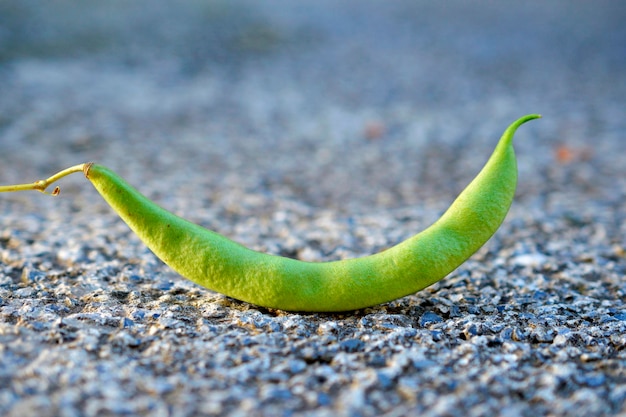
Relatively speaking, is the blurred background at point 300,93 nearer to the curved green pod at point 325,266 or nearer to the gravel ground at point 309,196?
the gravel ground at point 309,196

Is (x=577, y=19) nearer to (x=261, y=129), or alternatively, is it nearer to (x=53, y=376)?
(x=261, y=129)

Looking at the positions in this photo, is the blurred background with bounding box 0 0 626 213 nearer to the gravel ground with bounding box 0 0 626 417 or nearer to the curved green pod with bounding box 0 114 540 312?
the gravel ground with bounding box 0 0 626 417

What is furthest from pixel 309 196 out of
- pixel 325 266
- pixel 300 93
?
pixel 300 93

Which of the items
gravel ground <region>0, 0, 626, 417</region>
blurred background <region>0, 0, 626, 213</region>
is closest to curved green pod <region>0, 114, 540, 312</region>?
gravel ground <region>0, 0, 626, 417</region>

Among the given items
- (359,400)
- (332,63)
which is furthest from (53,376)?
(332,63)

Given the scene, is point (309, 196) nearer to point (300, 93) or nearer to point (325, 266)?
point (325, 266)

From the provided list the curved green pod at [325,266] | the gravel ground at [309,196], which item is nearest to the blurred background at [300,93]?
the gravel ground at [309,196]

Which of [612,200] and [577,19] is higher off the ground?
[577,19]
